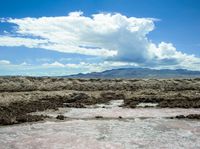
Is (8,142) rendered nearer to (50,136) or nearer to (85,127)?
(50,136)

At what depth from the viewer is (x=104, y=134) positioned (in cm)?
2209

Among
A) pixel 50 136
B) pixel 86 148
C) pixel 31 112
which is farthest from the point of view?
pixel 31 112

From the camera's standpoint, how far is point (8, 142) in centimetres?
1989

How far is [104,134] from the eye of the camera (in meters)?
22.1

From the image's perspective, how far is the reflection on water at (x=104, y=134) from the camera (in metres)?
19.3

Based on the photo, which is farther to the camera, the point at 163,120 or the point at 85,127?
the point at 163,120

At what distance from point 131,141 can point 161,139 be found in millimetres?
1824

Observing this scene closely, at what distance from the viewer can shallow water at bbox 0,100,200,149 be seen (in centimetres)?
1928

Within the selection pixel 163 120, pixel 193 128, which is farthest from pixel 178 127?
pixel 163 120

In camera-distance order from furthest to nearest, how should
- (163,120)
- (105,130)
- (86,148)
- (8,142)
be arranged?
(163,120) < (105,130) < (8,142) < (86,148)

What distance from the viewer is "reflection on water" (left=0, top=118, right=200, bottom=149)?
19.3 meters

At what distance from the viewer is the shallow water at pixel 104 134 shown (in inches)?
759

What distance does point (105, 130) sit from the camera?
2350 cm

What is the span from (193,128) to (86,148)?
9.15 meters
